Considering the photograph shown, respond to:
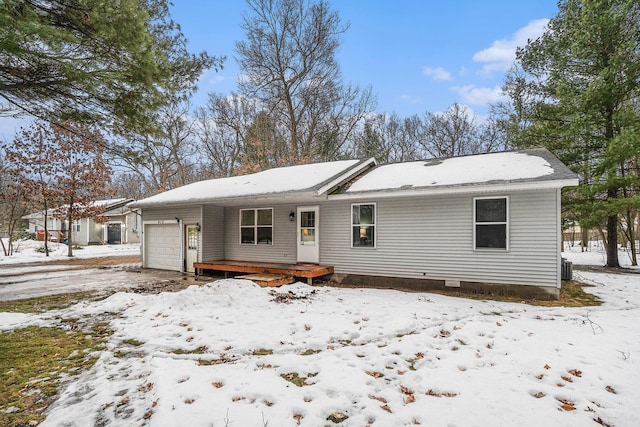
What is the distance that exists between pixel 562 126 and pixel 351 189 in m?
8.68

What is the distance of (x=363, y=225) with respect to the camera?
32.0 ft

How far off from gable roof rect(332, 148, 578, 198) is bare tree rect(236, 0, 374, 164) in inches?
441

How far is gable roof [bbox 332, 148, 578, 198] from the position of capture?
7211 mm

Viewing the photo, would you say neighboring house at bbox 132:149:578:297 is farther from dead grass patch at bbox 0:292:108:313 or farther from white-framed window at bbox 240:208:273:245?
dead grass patch at bbox 0:292:108:313

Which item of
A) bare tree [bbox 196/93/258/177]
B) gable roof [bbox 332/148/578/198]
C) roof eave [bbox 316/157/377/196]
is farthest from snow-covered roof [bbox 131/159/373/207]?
bare tree [bbox 196/93/258/177]

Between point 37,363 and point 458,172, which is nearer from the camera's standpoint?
point 37,363

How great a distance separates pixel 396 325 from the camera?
548cm

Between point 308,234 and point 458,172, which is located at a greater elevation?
point 458,172

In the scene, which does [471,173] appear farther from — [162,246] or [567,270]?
[162,246]

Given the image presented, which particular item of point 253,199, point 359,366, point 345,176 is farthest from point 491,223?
point 253,199

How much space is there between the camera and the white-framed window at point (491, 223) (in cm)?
789

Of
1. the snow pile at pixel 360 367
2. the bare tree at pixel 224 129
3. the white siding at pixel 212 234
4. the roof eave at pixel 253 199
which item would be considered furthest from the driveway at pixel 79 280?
the bare tree at pixel 224 129

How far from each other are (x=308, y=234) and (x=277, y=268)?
61.8 inches

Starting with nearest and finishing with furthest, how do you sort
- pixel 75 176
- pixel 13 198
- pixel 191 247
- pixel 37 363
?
1. pixel 37 363
2. pixel 191 247
3. pixel 13 198
4. pixel 75 176
